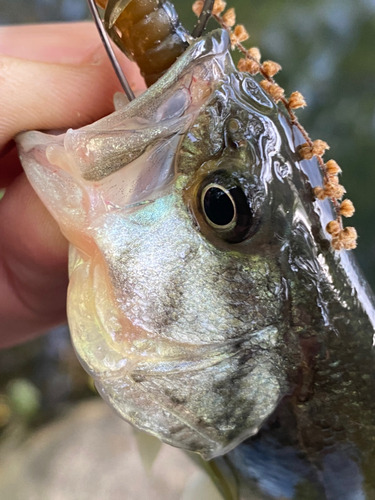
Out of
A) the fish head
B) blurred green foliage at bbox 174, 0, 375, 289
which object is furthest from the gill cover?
blurred green foliage at bbox 174, 0, 375, 289

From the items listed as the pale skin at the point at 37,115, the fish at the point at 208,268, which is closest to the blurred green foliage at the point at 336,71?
the pale skin at the point at 37,115

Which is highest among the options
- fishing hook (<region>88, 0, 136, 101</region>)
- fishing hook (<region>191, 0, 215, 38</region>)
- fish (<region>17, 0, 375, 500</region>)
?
fishing hook (<region>88, 0, 136, 101</region>)

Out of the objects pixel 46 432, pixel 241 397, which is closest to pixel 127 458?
pixel 46 432

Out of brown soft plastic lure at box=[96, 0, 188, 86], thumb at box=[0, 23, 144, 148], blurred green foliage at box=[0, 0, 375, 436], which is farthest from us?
blurred green foliage at box=[0, 0, 375, 436]

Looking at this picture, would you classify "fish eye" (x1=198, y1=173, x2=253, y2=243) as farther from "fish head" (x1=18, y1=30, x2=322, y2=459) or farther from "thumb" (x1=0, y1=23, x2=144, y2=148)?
"thumb" (x1=0, y1=23, x2=144, y2=148)

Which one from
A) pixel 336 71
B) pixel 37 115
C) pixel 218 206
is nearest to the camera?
pixel 218 206

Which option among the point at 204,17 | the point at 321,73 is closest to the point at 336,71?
the point at 321,73

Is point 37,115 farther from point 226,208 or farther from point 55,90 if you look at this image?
point 226,208
